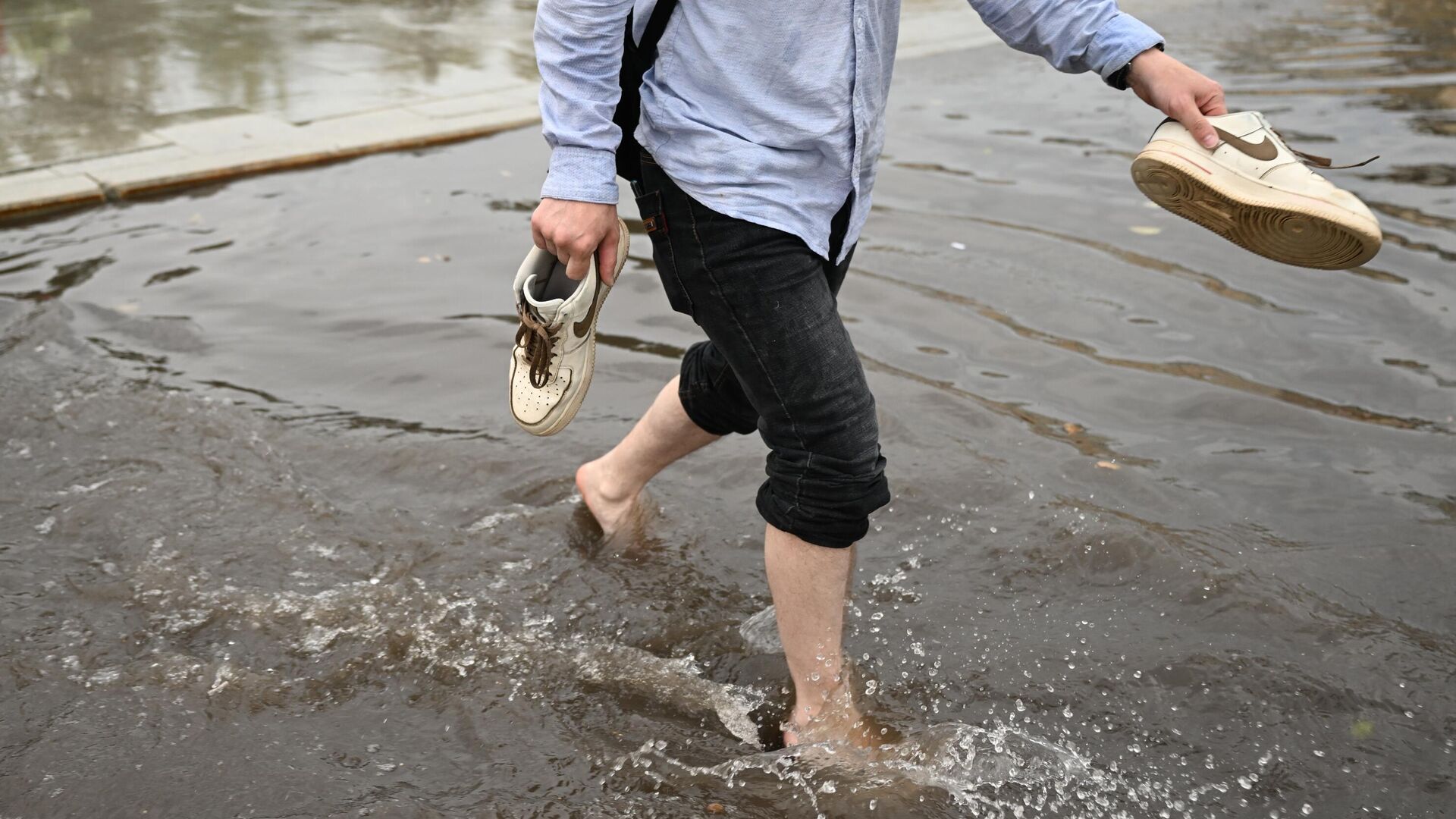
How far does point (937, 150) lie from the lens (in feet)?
22.2

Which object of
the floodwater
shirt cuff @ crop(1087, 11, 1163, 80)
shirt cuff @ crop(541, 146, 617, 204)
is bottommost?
the floodwater

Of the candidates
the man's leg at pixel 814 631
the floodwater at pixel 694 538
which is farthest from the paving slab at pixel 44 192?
the man's leg at pixel 814 631

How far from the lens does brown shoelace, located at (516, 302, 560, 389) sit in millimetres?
2539

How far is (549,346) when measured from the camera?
2.57 meters

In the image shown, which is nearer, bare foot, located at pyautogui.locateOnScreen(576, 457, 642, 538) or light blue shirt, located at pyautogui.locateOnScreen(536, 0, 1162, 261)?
light blue shirt, located at pyautogui.locateOnScreen(536, 0, 1162, 261)

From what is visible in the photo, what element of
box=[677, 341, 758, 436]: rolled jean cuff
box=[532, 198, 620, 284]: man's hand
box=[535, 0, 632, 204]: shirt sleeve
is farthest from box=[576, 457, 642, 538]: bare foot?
box=[535, 0, 632, 204]: shirt sleeve

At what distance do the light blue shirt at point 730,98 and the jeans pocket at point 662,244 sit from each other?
2.3 inches

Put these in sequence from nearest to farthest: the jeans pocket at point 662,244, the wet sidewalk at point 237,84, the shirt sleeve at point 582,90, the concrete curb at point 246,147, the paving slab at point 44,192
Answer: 1. the shirt sleeve at point 582,90
2. the jeans pocket at point 662,244
3. the paving slab at point 44,192
4. the concrete curb at point 246,147
5. the wet sidewalk at point 237,84

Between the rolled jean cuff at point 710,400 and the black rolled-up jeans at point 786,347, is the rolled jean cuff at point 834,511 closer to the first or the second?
the black rolled-up jeans at point 786,347

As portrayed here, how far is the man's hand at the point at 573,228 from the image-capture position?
224 cm

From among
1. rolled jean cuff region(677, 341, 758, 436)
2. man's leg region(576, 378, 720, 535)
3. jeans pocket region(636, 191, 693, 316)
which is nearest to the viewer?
jeans pocket region(636, 191, 693, 316)

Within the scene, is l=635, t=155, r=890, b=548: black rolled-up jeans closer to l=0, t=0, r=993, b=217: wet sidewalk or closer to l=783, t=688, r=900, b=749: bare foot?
l=783, t=688, r=900, b=749: bare foot

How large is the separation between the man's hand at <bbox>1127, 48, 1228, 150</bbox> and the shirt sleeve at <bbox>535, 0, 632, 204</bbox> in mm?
997

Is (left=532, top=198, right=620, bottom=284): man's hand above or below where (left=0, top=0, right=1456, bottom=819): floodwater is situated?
above
